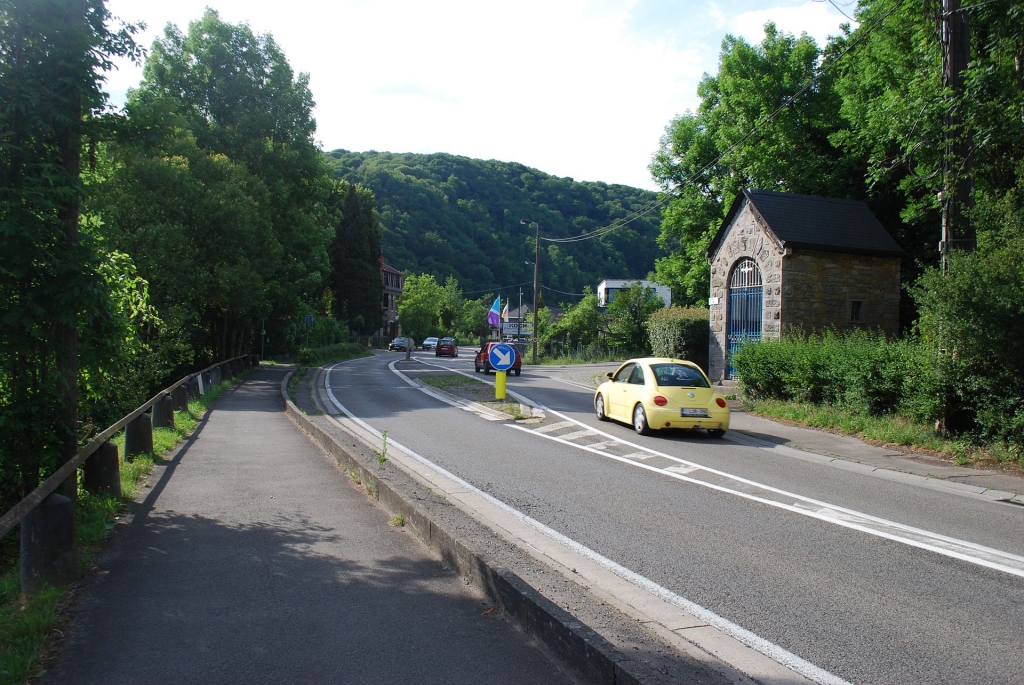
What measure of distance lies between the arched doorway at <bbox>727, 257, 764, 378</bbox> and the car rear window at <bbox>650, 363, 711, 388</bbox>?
7295 millimetres

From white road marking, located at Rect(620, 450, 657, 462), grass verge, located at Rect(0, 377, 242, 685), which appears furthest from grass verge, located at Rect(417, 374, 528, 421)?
A: grass verge, located at Rect(0, 377, 242, 685)

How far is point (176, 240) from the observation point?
87.1 feet

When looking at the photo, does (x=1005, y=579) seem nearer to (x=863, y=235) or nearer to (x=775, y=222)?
(x=775, y=222)

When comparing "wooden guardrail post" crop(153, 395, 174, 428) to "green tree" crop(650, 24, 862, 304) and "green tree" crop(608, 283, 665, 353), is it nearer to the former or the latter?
"green tree" crop(650, 24, 862, 304)

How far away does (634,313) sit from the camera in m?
42.3

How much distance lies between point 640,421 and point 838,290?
9914 mm

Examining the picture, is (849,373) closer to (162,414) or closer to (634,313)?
(162,414)

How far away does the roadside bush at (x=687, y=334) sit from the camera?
26.2 meters

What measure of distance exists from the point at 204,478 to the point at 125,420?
1.18 metres

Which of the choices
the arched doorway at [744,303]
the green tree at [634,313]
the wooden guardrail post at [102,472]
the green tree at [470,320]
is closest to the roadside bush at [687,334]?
the arched doorway at [744,303]

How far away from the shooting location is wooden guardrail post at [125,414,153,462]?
10353 mm

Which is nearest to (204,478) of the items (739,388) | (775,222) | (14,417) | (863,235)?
(14,417)

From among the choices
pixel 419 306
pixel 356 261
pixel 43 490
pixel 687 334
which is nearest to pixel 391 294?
pixel 419 306

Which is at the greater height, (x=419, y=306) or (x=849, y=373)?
(x=419, y=306)
